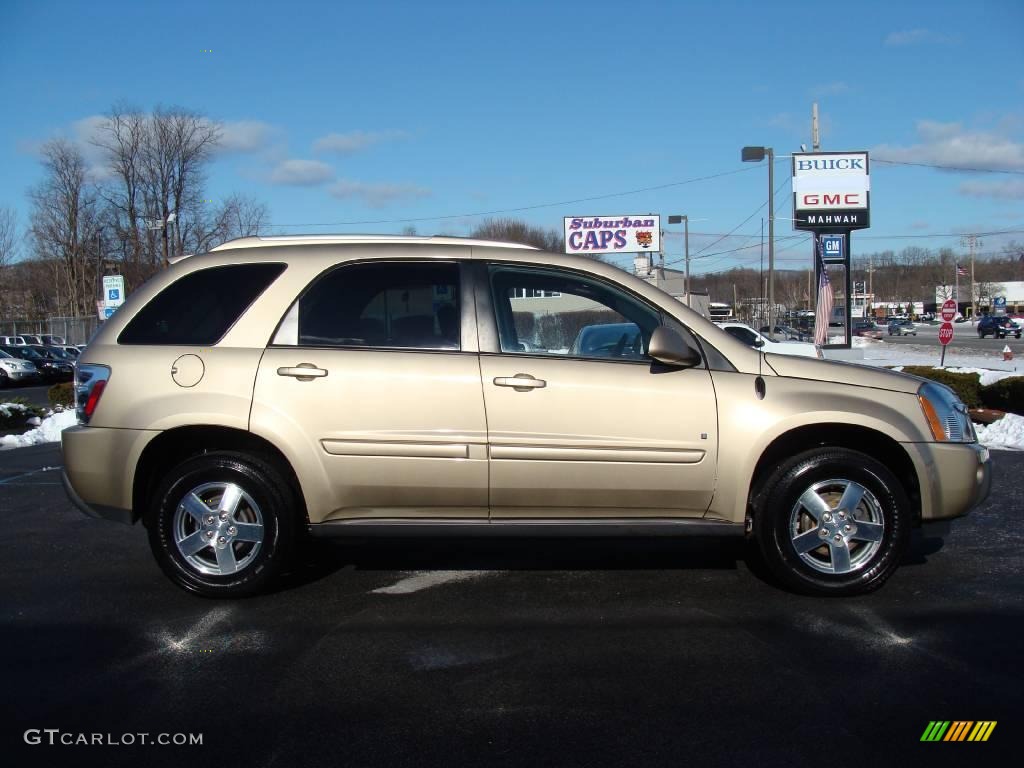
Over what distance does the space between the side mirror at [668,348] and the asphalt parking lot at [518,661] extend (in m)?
1.27

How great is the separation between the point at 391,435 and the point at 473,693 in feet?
4.74

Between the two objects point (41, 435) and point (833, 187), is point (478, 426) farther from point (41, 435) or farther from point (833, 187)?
point (833, 187)

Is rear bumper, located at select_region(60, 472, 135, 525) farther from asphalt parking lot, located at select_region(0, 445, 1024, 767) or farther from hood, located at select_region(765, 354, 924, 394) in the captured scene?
hood, located at select_region(765, 354, 924, 394)

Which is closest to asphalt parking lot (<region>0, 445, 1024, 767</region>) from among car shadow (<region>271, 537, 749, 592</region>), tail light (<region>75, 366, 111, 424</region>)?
car shadow (<region>271, 537, 749, 592</region>)

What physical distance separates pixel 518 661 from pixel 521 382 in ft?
4.48

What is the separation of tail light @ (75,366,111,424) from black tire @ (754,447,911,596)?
3.46 m

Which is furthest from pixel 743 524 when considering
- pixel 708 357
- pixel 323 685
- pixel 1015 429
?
pixel 1015 429

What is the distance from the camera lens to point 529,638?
13.6ft

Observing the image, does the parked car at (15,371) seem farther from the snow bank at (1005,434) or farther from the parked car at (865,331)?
the parked car at (865,331)

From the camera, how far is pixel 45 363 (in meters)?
33.7

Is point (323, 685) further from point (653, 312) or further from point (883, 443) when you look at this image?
point (883, 443)

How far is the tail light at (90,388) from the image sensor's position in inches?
184

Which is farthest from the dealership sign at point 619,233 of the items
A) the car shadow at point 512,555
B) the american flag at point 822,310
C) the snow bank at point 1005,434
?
the car shadow at point 512,555

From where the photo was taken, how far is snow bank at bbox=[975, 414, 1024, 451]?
33.9 feet
